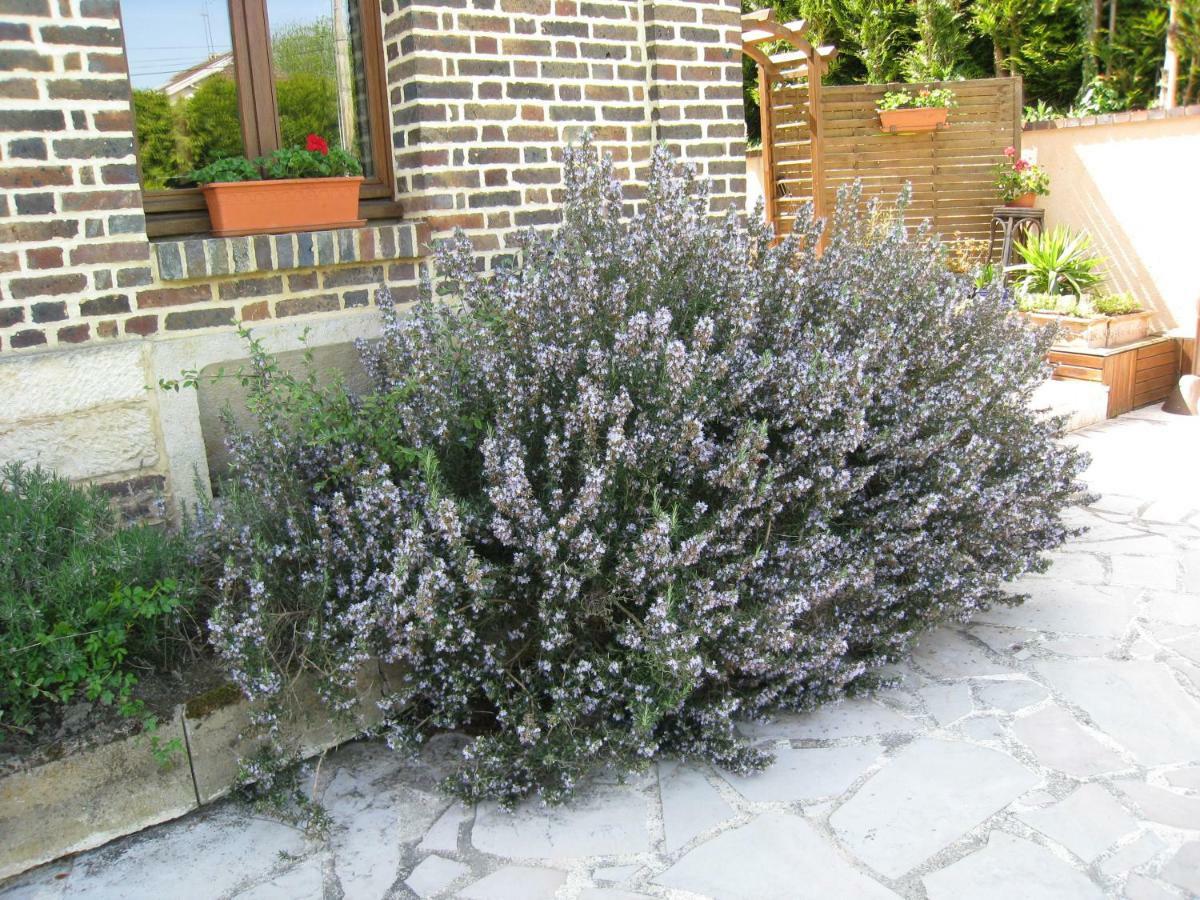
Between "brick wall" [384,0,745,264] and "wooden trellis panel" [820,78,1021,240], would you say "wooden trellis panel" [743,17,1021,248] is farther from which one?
"brick wall" [384,0,745,264]

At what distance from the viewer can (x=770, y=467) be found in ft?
9.71

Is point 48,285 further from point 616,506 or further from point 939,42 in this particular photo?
point 939,42

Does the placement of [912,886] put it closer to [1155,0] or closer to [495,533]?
[495,533]

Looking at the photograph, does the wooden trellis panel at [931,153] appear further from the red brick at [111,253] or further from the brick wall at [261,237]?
the red brick at [111,253]

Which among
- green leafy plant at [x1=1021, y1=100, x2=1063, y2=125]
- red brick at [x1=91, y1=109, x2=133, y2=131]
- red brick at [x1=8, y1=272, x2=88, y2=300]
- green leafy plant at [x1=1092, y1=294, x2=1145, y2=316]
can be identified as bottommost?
green leafy plant at [x1=1092, y1=294, x2=1145, y2=316]

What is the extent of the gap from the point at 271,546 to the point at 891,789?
192 centimetres

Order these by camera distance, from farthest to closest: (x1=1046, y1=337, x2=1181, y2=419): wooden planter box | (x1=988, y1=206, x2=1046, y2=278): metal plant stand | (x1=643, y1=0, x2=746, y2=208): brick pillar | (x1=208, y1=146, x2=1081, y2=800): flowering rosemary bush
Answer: (x1=988, y1=206, x2=1046, y2=278): metal plant stand, (x1=1046, y1=337, x2=1181, y2=419): wooden planter box, (x1=643, y1=0, x2=746, y2=208): brick pillar, (x1=208, y1=146, x2=1081, y2=800): flowering rosemary bush

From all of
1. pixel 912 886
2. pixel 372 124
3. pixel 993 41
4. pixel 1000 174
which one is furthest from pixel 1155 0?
pixel 912 886

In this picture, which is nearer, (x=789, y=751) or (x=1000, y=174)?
(x=789, y=751)

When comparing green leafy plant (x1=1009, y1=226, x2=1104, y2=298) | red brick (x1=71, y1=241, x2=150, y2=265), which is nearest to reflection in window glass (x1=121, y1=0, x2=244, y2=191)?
red brick (x1=71, y1=241, x2=150, y2=265)

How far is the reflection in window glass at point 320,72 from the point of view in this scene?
161 inches

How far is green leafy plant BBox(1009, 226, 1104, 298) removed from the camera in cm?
792

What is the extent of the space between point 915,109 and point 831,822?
8818 millimetres

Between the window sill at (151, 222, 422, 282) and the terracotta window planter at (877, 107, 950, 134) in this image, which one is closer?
the window sill at (151, 222, 422, 282)
